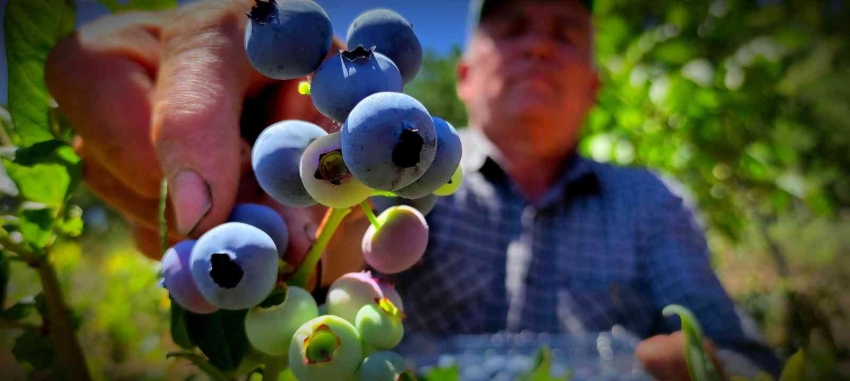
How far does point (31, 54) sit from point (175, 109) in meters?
0.20

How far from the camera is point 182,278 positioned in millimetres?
333

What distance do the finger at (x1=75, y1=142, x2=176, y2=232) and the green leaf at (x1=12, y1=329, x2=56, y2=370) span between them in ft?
0.41

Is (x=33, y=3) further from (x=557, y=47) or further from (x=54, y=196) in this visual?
(x=557, y=47)

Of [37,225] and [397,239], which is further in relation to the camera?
[37,225]

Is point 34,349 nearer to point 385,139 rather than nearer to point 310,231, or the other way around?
point 310,231

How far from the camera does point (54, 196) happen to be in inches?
19.5

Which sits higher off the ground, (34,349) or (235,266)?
(235,266)

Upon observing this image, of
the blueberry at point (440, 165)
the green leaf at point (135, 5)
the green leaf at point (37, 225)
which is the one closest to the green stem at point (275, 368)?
the blueberry at point (440, 165)

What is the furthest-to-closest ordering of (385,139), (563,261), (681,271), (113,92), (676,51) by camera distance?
(676,51), (563,261), (681,271), (113,92), (385,139)

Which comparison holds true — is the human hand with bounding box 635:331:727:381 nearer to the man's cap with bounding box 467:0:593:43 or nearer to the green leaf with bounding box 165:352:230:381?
the green leaf with bounding box 165:352:230:381

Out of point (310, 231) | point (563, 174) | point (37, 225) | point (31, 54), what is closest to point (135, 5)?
point (31, 54)

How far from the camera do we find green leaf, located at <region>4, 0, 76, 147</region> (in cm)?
48

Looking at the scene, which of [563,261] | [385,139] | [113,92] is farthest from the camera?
[563,261]

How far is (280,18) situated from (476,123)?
5.94 ft
